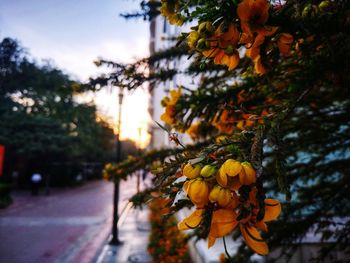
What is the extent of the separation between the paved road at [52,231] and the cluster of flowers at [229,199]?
4.58 m

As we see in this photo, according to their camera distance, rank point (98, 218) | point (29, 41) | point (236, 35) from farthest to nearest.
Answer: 1. point (98, 218)
2. point (29, 41)
3. point (236, 35)

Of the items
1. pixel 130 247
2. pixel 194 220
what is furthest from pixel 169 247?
pixel 194 220

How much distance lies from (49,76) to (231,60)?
77.4 feet

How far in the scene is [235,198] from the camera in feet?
2.10

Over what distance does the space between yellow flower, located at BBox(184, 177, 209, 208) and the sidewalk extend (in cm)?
547

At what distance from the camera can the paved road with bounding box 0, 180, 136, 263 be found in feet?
27.4

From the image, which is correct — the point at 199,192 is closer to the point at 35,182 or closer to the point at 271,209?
the point at 271,209

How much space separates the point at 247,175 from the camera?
1.98ft

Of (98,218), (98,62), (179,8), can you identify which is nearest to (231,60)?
(179,8)

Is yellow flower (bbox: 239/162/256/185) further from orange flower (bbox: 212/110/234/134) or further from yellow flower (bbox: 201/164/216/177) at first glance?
orange flower (bbox: 212/110/234/134)

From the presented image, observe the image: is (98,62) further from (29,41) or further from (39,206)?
(39,206)

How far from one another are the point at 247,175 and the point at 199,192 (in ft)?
0.34

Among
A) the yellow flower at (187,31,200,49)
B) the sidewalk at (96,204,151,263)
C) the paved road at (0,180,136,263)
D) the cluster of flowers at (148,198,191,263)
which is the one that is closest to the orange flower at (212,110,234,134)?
the yellow flower at (187,31,200,49)

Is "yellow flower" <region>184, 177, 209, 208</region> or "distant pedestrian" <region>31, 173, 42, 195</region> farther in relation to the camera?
"distant pedestrian" <region>31, 173, 42, 195</region>
